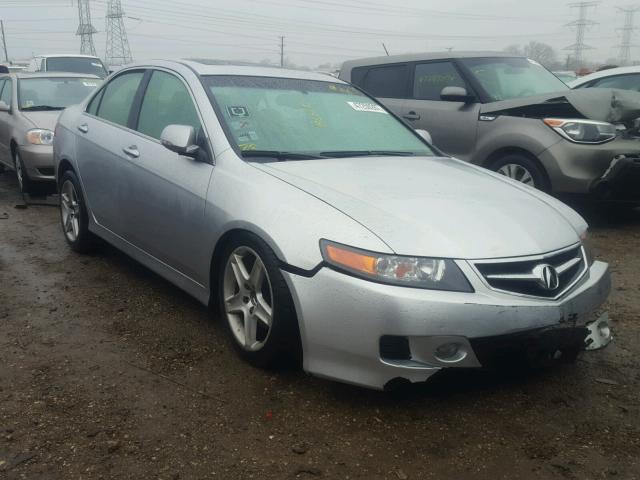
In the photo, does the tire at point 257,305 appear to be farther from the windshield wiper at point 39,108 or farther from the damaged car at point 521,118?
the windshield wiper at point 39,108

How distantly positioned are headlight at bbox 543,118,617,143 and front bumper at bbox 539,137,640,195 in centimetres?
6

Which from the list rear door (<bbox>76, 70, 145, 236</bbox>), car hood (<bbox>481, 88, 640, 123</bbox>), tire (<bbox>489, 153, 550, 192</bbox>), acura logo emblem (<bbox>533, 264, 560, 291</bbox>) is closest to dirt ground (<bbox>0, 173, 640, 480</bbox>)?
acura logo emblem (<bbox>533, 264, 560, 291</bbox>)

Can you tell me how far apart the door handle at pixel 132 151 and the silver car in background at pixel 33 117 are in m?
3.61

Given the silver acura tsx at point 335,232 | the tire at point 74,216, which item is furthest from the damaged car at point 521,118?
the tire at point 74,216

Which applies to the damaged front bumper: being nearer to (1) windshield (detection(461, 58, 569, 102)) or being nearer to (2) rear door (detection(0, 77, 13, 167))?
(1) windshield (detection(461, 58, 569, 102))

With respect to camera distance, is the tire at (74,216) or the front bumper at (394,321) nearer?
the front bumper at (394,321)

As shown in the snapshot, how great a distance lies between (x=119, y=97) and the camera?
482 centimetres

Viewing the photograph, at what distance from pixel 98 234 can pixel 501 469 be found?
3402 mm

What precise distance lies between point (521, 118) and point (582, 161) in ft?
2.35

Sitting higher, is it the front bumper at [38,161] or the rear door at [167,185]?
the rear door at [167,185]

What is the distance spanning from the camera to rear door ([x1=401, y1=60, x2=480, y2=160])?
6.65 metres

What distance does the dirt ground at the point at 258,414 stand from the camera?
99.0 inches

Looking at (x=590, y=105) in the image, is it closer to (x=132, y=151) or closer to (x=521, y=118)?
(x=521, y=118)

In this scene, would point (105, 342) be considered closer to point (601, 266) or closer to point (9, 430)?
point (9, 430)
